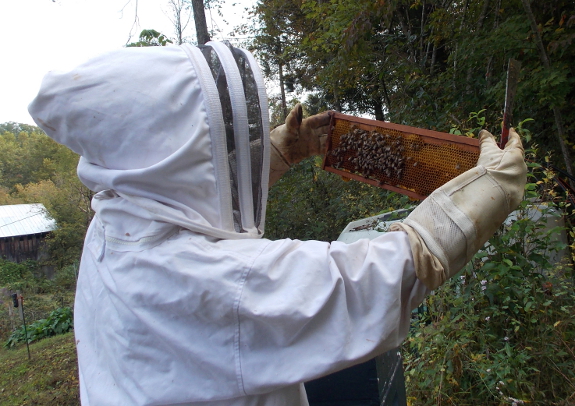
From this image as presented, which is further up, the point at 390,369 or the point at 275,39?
the point at 275,39

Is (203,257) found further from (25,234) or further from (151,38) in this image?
(25,234)

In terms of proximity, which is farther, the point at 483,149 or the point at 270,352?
the point at 483,149

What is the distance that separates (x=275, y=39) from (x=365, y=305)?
15.4 metres

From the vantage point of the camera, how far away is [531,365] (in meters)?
2.87

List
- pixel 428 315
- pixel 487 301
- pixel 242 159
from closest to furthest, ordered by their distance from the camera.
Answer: pixel 242 159 → pixel 487 301 → pixel 428 315

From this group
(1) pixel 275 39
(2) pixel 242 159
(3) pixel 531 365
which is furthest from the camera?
(1) pixel 275 39

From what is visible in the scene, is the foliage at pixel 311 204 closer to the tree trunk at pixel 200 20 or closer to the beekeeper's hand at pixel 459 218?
the tree trunk at pixel 200 20

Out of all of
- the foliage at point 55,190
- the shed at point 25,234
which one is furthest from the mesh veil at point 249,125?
the shed at point 25,234

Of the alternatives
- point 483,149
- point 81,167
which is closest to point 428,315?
point 483,149

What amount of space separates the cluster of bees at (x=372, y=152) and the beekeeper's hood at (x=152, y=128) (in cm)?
128

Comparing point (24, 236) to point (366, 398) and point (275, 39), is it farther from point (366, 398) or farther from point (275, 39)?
point (366, 398)

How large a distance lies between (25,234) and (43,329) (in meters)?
17.2

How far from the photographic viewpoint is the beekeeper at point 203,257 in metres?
1.07

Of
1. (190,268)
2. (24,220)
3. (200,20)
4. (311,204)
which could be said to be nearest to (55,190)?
(24,220)
